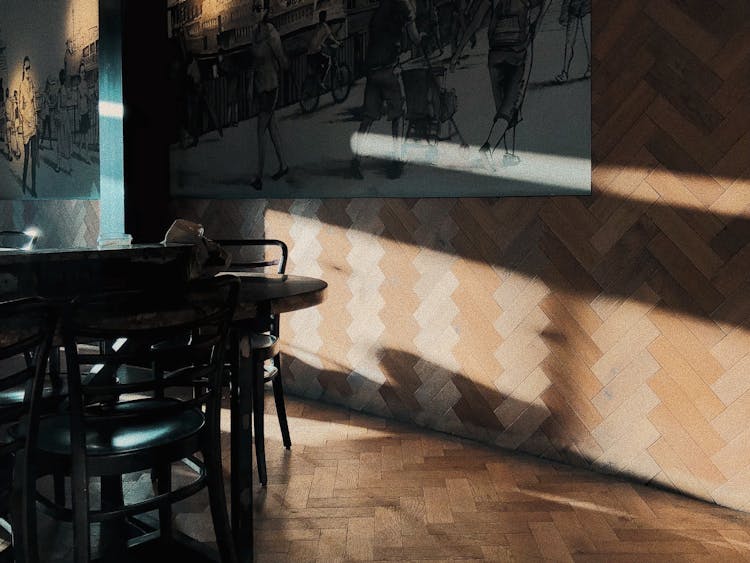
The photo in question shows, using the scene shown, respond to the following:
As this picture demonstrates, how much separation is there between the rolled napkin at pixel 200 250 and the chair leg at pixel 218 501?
63 cm

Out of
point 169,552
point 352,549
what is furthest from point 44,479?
point 352,549

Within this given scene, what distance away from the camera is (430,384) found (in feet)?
11.7

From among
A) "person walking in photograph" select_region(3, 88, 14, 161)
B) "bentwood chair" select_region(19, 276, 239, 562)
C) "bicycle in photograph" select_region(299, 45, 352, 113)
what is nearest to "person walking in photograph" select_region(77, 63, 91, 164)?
"person walking in photograph" select_region(3, 88, 14, 161)

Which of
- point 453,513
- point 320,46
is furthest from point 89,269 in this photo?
point 320,46

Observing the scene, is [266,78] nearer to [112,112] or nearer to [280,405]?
[112,112]

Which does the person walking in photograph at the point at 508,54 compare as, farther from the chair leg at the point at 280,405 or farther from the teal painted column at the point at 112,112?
the teal painted column at the point at 112,112

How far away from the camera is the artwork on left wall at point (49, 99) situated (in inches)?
211

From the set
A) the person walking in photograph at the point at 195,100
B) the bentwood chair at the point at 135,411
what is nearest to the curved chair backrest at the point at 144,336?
the bentwood chair at the point at 135,411

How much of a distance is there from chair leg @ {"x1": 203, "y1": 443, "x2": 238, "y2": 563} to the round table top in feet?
1.16

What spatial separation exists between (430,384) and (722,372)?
4.36 ft

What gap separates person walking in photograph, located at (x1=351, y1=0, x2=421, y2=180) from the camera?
11.5ft

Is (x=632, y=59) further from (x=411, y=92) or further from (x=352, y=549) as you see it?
(x=352, y=549)

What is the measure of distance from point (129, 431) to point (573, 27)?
2.21m

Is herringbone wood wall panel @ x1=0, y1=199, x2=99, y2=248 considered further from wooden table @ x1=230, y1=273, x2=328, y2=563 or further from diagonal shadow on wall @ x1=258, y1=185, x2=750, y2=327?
wooden table @ x1=230, y1=273, x2=328, y2=563
